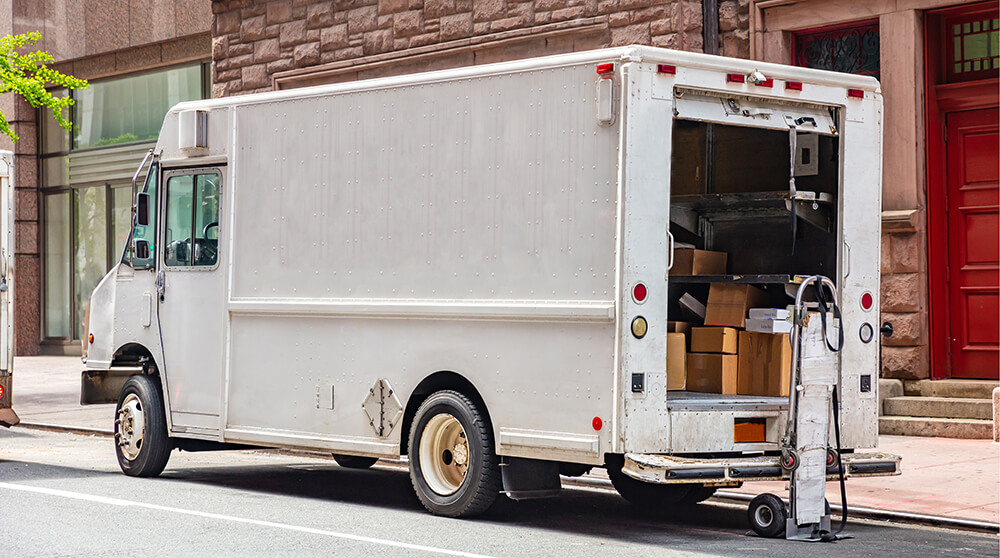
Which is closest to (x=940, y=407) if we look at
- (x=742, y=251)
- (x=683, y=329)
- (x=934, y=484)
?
(x=934, y=484)

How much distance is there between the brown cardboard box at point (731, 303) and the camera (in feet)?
31.3

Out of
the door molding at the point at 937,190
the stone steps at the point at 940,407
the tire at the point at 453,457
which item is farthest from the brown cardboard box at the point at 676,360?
the door molding at the point at 937,190

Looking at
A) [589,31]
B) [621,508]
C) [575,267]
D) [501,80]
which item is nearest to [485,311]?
[575,267]

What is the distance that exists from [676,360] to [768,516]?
Answer: 1.20 m

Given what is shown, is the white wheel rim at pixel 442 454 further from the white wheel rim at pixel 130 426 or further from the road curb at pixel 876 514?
the white wheel rim at pixel 130 426

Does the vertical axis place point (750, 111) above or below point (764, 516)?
above

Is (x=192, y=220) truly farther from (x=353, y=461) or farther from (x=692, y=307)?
(x=692, y=307)

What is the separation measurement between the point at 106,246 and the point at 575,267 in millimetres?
19252

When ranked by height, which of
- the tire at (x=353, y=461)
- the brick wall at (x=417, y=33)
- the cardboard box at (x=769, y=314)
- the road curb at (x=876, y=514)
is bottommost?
the road curb at (x=876, y=514)

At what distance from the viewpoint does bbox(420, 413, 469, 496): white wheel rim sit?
30.1 ft

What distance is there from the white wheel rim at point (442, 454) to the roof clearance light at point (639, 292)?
165cm

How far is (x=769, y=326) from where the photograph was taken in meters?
9.31

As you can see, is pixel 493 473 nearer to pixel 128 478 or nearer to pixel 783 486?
pixel 783 486

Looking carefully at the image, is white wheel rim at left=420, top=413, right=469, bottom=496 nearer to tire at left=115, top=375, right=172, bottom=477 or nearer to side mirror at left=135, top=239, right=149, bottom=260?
tire at left=115, top=375, right=172, bottom=477
